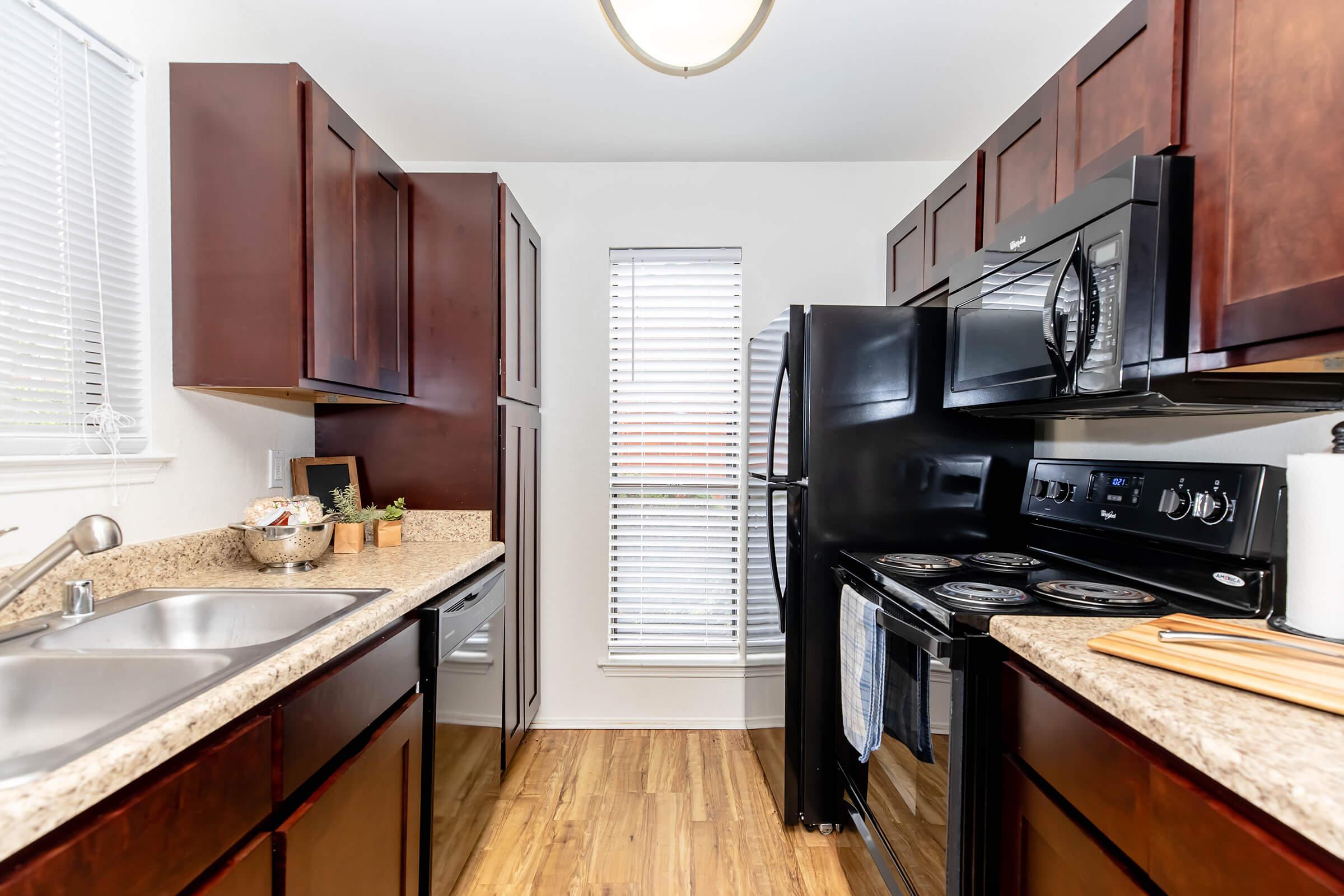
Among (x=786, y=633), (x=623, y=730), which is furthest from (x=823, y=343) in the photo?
(x=623, y=730)

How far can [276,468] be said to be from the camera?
6.77 ft

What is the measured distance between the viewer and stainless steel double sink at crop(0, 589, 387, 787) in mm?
789

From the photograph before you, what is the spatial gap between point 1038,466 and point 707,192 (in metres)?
1.86

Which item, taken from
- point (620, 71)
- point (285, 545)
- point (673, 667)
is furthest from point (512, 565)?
point (620, 71)

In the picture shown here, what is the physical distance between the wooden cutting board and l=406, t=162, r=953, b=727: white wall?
6.90 ft

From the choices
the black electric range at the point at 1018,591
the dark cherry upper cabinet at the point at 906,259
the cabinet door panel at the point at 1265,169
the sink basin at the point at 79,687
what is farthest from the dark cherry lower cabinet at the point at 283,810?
the dark cherry upper cabinet at the point at 906,259

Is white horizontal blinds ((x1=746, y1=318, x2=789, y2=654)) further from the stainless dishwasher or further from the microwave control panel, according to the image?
the stainless dishwasher

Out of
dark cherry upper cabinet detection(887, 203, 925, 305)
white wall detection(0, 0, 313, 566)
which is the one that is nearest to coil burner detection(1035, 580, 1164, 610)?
dark cherry upper cabinet detection(887, 203, 925, 305)

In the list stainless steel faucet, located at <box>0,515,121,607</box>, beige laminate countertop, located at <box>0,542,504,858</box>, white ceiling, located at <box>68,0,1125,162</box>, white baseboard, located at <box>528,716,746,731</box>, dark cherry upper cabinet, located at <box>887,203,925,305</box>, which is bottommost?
white baseboard, located at <box>528,716,746,731</box>

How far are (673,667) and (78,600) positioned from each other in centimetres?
217

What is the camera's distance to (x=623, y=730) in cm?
291

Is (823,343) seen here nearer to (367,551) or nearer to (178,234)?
(367,551)

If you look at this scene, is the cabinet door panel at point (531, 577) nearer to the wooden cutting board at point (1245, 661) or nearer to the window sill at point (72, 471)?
the window sill at point (72, 471)

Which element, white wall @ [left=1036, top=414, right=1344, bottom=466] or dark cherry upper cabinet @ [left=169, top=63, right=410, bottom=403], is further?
dark cherry upper cabinet @ [left=169, top=63, right=410, bottom=403]
